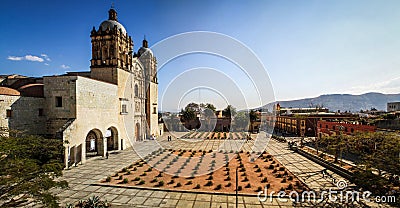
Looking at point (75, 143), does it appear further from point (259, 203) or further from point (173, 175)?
point (259, 203)

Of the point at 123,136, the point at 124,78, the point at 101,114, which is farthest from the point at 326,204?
the point at 124,78

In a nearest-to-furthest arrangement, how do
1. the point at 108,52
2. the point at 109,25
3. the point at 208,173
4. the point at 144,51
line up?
1. the point at 208,173
2. the point at 108,52
3. the point at 109,25
4. the point at 144,51

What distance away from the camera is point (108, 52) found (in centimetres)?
2762

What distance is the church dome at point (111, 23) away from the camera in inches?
1139

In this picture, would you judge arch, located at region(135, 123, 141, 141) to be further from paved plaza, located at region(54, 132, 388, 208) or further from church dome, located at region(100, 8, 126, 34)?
church dome, located at region(100, 8, 126, 34)

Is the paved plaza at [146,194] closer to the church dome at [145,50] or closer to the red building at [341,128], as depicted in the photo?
the red building at [341,128]

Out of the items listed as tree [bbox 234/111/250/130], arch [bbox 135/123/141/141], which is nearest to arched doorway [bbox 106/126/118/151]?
arch [bbox 135/123/141/141]

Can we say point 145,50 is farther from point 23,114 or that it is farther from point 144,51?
point 23,114

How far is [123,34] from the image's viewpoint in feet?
99.1

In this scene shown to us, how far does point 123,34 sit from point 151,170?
70.6 feet

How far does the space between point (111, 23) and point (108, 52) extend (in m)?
4.91

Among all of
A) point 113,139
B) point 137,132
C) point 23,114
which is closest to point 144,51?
point 137,132

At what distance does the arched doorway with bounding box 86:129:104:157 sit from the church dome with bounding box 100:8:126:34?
14.9 meters

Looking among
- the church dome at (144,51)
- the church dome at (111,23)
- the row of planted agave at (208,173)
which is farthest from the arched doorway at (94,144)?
the church dome at (144,51)
